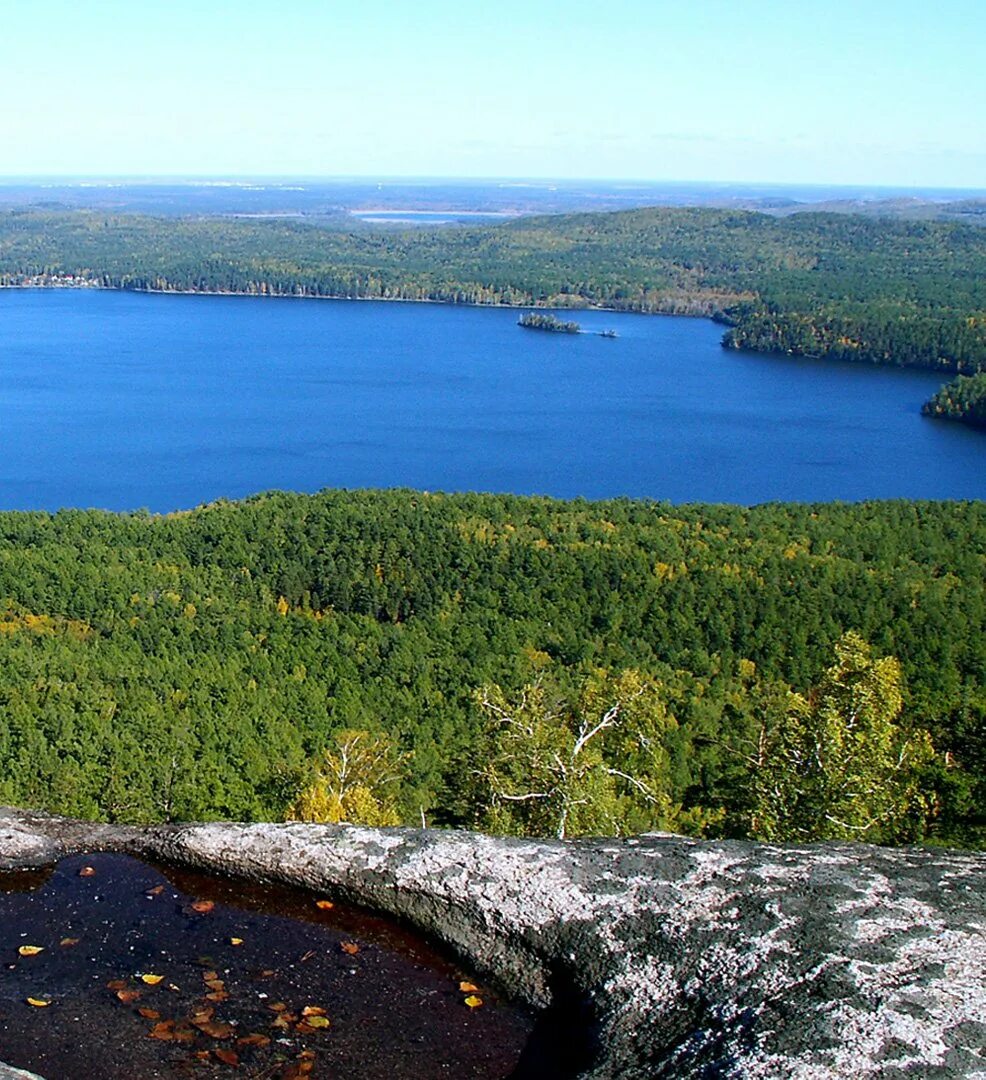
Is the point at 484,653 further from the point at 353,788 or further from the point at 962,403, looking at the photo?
the point at 962,403

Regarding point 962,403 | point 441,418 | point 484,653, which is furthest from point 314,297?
point 484,653

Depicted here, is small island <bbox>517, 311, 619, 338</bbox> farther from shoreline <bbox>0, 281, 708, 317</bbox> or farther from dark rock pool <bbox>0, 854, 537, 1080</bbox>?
dark rock pool <bbox>0, 854, 537, 1080</bbox>

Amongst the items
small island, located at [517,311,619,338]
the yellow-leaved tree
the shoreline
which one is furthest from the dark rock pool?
the shoreline

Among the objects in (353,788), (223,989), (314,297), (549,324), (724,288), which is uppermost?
(724,288)

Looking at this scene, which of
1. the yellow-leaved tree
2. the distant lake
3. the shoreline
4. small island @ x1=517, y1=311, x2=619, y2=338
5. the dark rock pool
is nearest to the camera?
the dark rock pool

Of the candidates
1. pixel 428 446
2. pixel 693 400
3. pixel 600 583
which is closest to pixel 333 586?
pixel 600 583
